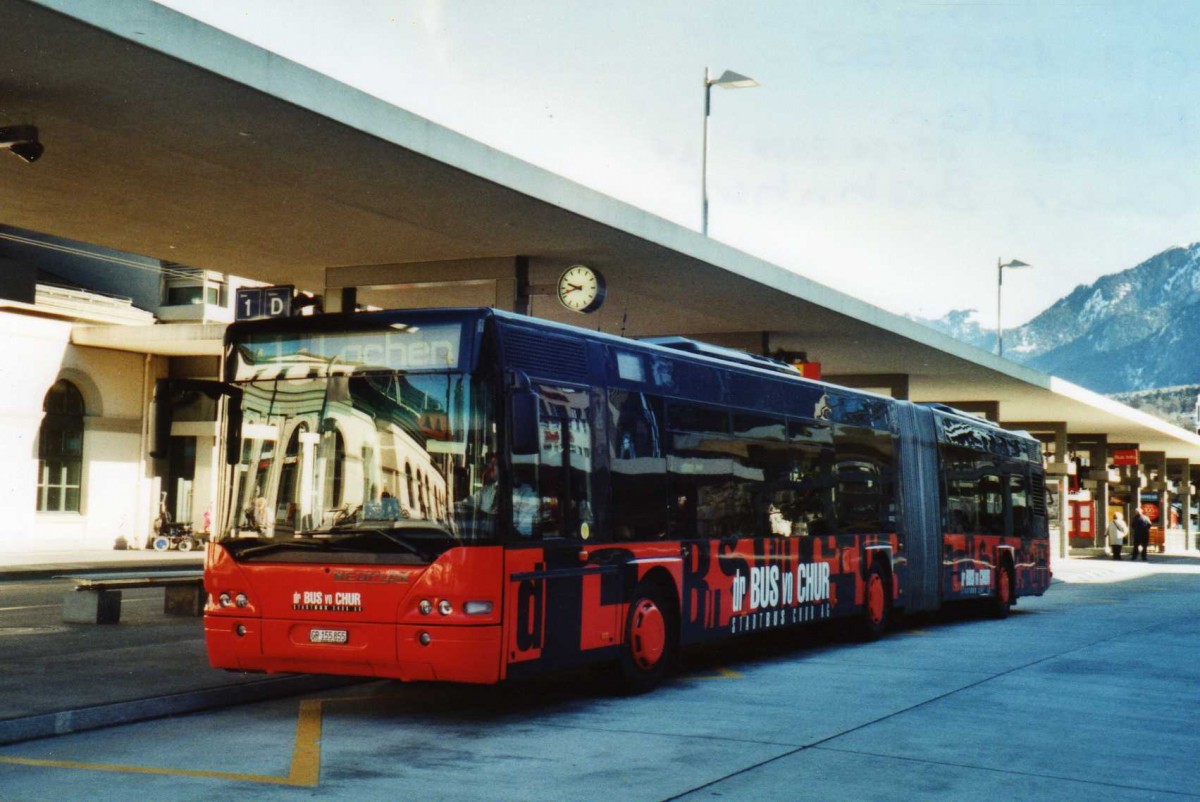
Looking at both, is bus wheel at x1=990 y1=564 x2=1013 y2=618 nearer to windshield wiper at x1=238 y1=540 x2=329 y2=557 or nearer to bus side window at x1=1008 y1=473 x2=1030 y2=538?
bus side window at x1=1008 y1=473 x2=1030 y2=538

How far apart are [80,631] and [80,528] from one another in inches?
939

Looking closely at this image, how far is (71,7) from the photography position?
36.7ft

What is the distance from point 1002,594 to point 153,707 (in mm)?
15383

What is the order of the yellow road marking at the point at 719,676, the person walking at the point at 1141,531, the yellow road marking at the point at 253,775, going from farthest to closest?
the person walking at the point at 1141,531, the yellow road marking at the point at 719,676, the yellow road marking at the point at 253,775

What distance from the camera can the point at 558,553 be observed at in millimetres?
10703

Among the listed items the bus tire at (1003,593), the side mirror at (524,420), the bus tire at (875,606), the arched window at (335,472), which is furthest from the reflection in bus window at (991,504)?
the arched window at (335,472)

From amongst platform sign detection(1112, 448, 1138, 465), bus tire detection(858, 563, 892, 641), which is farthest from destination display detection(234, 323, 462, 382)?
platform sign detection(1112, 448, 1138, 465)

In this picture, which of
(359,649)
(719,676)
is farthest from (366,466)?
(719,676)

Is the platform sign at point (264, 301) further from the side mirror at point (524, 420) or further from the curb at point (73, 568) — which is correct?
the side mirror at point (524, 420)

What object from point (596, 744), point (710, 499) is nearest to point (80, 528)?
point (710, 499)

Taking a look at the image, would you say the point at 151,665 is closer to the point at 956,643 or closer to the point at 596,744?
the point at 596,744

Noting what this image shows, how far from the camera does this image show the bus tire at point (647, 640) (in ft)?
38.5

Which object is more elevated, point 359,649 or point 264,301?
point 264,301

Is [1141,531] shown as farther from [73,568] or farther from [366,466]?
[366,466]
